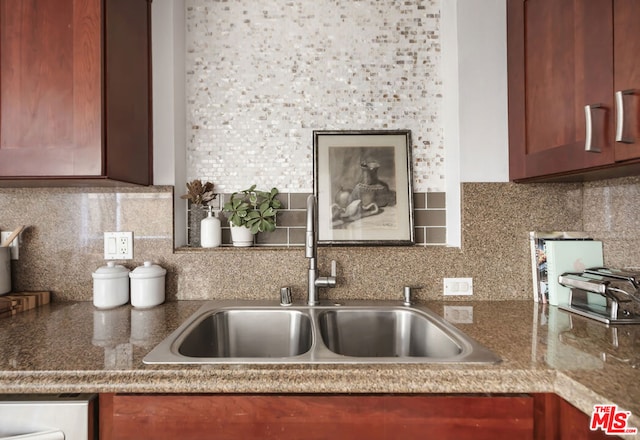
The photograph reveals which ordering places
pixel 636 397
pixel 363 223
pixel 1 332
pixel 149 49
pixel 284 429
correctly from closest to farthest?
1. pixel 636 397
2. pixel 284 429
3. pixel 1 332
4. pixel 149 49
5. pixel 363 223

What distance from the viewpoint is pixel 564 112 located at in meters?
1.09

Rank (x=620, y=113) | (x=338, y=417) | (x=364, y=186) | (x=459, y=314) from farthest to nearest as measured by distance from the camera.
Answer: (x=364, y=186)
(x=459, y=314)
(x=620, y=113)
(x=338, y=417)

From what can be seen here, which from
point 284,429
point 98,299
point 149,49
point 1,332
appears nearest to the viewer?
point 284,429

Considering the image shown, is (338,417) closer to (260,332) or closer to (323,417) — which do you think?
(323,417)

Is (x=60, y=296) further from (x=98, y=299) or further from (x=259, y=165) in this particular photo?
(x=259, y=165)

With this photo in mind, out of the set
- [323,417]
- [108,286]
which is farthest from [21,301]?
[323,417]

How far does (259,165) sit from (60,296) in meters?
0.97

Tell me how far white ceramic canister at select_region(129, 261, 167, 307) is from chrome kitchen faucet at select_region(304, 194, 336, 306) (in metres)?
0.58

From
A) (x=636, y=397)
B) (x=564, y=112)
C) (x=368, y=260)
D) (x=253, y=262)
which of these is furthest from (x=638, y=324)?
(x=253, y=262)

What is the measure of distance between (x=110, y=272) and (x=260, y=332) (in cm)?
61

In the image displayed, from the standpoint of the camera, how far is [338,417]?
29.8 inches

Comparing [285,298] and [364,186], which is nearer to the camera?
[285,298]

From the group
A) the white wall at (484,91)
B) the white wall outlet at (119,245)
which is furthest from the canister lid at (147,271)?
the white wall at (484,91)

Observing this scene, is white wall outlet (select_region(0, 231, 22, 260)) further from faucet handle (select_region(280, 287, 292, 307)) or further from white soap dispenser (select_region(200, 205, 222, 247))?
faucet handle (select_region(280, 287, 292, 307))
